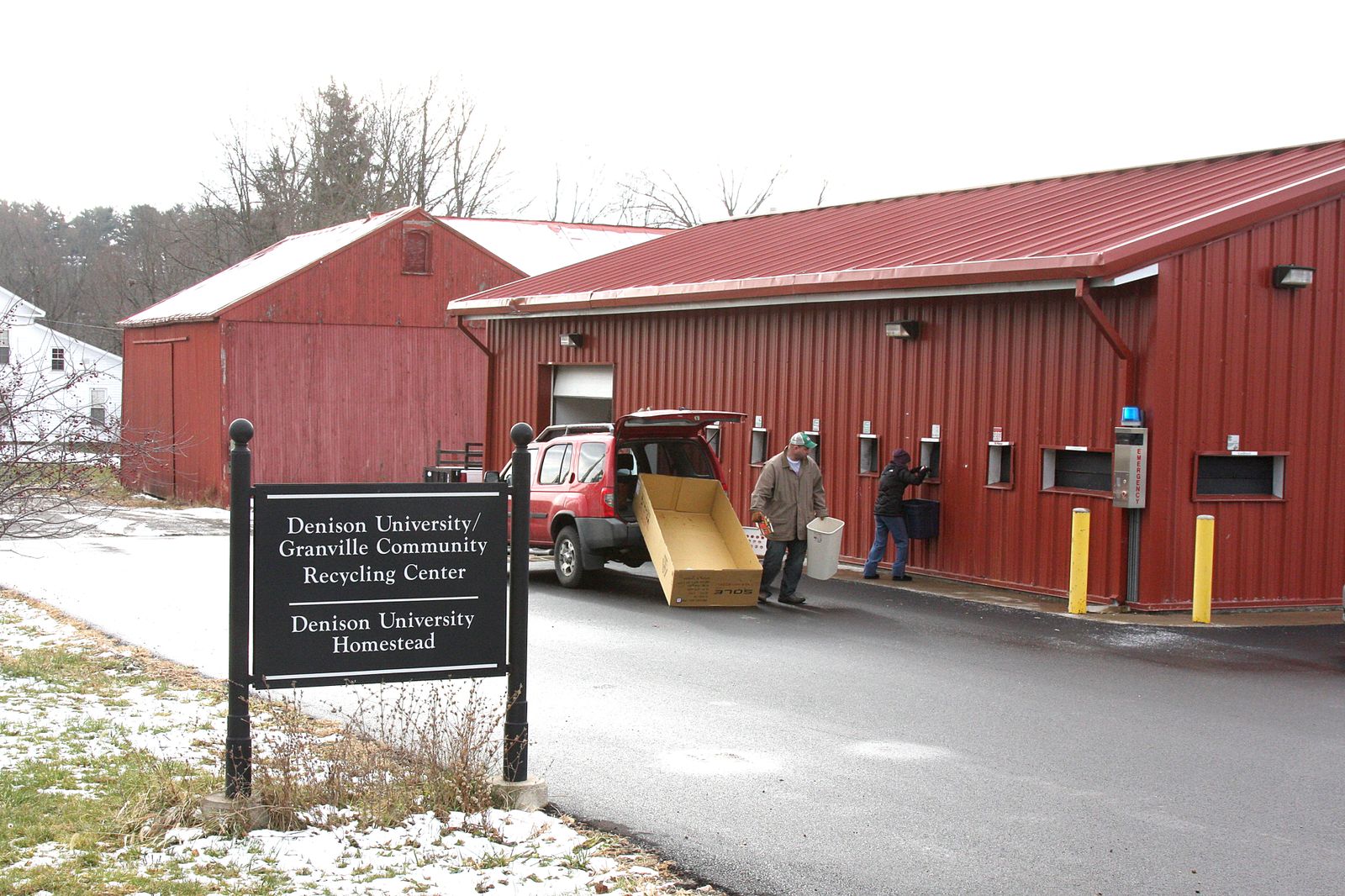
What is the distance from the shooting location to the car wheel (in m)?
16.1

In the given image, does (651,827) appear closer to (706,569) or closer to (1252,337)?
(706,569)

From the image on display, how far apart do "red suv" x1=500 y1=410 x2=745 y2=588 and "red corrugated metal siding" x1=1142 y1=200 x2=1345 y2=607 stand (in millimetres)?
4675

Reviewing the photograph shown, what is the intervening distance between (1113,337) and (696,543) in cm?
490

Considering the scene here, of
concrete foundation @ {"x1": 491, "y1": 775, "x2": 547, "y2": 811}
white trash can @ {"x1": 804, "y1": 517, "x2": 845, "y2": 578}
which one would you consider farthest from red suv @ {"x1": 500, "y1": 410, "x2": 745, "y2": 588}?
concrete foundation @ {"x1": 491, "y1": 775, "x2": 547, "y2": 811}

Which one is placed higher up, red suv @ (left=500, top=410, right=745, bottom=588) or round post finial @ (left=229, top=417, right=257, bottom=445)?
round post finial @ (left=229, top=417, right=257, bottom=445)

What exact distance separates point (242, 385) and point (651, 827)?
26659mm

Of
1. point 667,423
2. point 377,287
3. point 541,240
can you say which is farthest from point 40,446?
point 541,240

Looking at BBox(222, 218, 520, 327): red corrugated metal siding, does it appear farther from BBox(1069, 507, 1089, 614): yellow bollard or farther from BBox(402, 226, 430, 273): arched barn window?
BBox(1069, 507, 1089, 614): yellow bollard

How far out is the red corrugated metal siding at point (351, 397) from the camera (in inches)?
1249

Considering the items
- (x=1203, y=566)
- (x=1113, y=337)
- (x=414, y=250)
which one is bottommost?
(x=1203, y=566)

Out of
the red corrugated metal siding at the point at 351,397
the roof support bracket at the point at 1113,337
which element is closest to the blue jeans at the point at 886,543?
the roof support bracket at the point at 1113,337

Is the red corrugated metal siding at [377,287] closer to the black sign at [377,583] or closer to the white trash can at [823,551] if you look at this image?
the white trash can at [823,551]

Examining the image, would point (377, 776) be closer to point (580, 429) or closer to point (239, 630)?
point (239, 630)

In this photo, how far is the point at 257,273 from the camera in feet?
117
